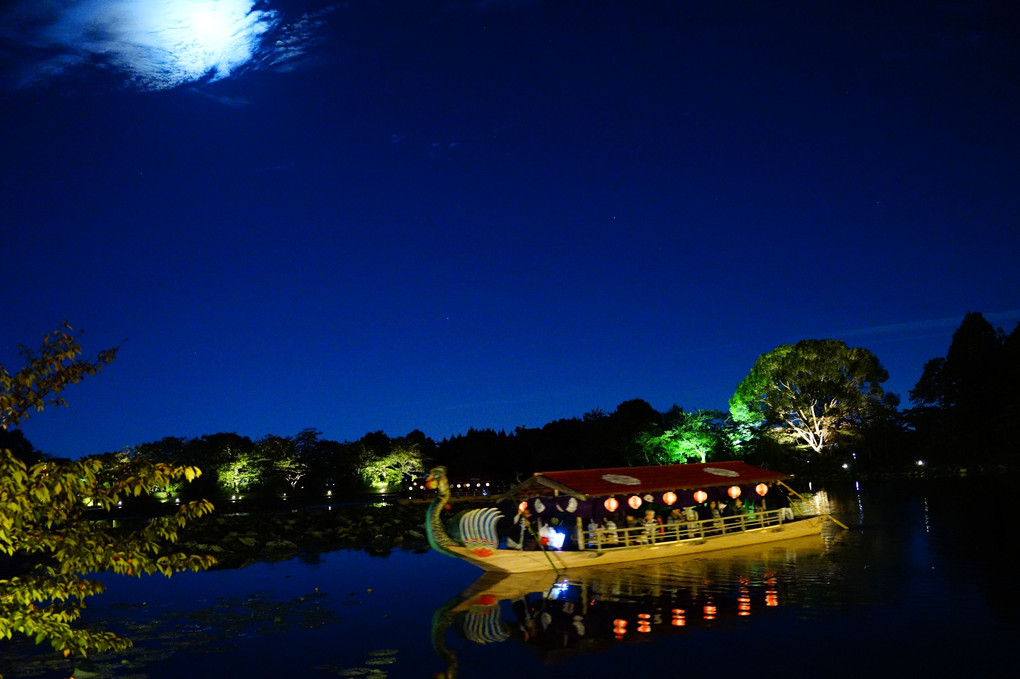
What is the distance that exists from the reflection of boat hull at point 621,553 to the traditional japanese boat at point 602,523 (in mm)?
34

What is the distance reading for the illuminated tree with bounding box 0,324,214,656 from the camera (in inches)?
233

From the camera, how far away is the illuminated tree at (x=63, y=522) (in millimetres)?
5922

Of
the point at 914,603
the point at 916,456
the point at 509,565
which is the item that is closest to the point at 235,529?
the point at 509,565

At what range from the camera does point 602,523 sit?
86.7ft

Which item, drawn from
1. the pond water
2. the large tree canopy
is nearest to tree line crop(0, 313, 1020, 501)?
the large tree canopy

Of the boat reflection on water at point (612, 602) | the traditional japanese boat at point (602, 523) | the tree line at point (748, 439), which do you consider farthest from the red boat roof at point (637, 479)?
the tree line at point (748, 439)

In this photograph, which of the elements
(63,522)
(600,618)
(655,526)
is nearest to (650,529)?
(655,526)

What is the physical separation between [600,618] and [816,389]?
49843 mm

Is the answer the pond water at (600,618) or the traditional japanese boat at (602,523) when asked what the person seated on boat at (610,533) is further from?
the pond water at (600,618)

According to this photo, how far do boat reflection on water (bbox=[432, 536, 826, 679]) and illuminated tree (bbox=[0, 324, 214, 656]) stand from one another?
9.10 metres

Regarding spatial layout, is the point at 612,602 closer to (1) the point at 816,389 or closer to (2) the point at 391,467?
(1) the point at 816,389

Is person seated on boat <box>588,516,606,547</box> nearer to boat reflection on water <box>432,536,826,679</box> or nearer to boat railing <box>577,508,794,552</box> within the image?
boat railing <box>577,508,794,552</box>

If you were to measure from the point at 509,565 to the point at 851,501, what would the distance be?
30.6 m

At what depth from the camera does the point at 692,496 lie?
→ 27.8m
